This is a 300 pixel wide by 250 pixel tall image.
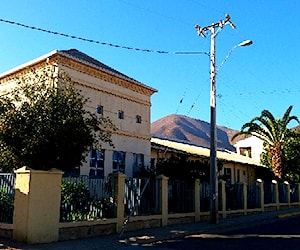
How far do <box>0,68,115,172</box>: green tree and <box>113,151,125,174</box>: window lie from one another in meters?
7.82

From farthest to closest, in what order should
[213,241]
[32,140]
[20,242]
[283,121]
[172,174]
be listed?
[283,121], [172,174], [32,140], [213,241], [20,242]

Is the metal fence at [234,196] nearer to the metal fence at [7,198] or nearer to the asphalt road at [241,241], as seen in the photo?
the asphalt road at [241,241]

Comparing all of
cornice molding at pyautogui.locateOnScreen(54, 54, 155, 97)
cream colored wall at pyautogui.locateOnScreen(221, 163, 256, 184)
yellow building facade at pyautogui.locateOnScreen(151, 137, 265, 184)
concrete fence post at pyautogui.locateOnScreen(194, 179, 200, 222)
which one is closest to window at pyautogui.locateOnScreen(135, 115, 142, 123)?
cornice molding at pyautogui.locateOnScreen(54, 54, 155, 97)

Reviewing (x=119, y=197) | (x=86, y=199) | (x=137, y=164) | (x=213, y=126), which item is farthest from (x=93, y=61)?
(x=86, y=199)

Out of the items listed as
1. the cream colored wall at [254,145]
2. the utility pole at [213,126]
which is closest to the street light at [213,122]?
the utility pole at [213,126]

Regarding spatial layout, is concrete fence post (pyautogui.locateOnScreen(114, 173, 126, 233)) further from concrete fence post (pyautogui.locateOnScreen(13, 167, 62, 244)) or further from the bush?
concrete fence post (pyautogui.locateOnScreen(13, 167, 62, 244))

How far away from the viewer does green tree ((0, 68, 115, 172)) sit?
13.9 m

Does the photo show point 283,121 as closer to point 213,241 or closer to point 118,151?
point 118,151

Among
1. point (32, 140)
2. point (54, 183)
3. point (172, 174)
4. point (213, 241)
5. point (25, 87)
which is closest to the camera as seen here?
point (54, 183)

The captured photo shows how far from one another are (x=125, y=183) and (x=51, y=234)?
3800 millimetres

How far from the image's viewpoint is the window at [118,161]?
2275 centimetres

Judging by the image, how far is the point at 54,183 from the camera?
38.4 feet

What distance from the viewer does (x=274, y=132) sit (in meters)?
34.1

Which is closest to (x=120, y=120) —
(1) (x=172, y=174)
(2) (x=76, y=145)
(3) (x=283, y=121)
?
(1) (x=172, y=174)
